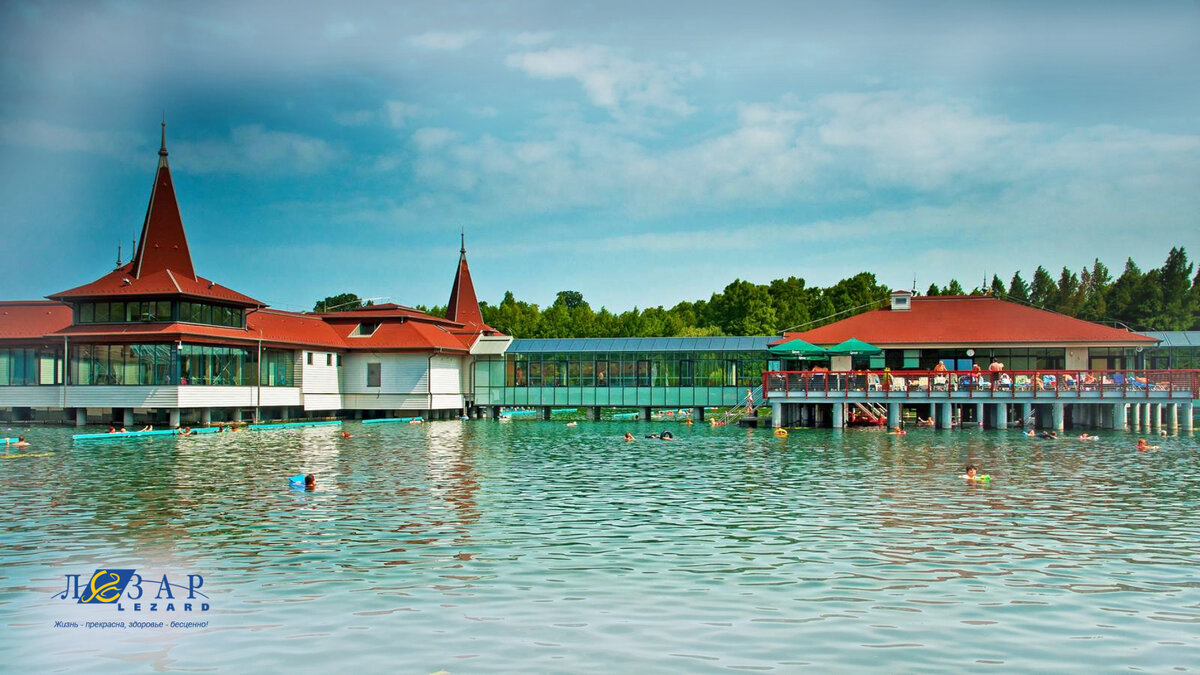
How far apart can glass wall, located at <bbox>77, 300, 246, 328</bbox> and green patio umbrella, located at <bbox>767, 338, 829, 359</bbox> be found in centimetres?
3148

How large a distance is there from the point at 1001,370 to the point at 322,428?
3682 cm

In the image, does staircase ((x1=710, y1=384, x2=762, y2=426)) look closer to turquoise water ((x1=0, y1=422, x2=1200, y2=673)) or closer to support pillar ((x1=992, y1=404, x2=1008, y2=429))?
support pillar ((x1=992, y1=404, x2=1008, y2=429))

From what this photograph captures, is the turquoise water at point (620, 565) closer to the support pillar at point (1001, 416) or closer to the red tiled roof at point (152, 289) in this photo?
the support pillar at point (1001, 416)

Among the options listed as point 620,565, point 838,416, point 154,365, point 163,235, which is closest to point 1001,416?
point 838,416

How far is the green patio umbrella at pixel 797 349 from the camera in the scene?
53406 mm

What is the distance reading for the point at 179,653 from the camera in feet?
38.0

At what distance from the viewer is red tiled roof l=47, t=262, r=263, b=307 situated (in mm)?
54016

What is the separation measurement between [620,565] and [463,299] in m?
77.6

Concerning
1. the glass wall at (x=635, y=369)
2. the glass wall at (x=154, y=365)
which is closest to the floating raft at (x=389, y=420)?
the glass wall at (x=635, y=369)

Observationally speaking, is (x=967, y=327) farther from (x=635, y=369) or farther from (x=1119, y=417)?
(x=635, y=369)

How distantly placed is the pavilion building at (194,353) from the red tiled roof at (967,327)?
78.1 feet

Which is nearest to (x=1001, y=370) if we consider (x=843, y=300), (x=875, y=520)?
(x=875, y=520)

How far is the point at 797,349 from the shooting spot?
53.5 m

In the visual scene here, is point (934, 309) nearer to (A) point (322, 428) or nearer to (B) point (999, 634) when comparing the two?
(A) point (322, 428)
